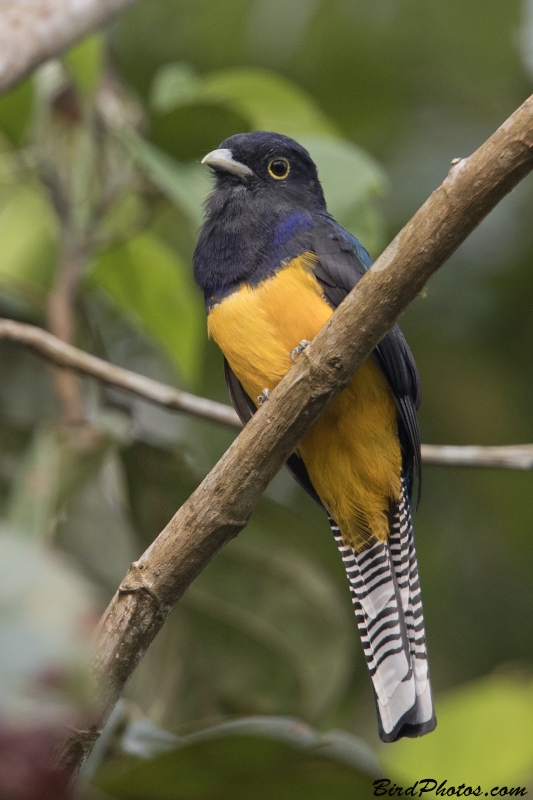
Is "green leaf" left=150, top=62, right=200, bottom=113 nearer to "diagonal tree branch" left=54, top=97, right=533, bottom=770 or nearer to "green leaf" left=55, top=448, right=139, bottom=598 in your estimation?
"green leaf" left=55, top=448, right=139, bottom=598

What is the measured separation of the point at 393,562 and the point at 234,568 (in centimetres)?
71

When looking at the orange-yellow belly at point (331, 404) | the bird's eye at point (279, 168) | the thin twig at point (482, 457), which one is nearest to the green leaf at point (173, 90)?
the bird's eye at point (279, 168)

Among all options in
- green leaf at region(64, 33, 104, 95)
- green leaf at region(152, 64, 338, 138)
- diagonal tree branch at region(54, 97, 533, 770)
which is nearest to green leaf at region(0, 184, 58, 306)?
green leaf at region(64, 33, 104, 95)

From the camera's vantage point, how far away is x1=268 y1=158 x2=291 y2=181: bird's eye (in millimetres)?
3596

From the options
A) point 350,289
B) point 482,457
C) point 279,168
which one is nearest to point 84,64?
point 279,168

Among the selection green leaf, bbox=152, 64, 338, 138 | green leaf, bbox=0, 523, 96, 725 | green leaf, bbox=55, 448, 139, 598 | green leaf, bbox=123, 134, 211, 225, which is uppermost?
green leaf, bbox=152, 64, 338, 138

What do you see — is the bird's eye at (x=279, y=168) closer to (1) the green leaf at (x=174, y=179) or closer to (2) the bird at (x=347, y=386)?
(2) the bird at (x=347, y=386)

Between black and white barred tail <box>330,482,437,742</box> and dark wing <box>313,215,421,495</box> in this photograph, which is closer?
black and white barred tail <box>330,482,437,742</box>

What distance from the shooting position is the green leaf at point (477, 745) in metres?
3.10

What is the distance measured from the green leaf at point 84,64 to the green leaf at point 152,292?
2.21ft

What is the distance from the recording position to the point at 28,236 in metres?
4.34

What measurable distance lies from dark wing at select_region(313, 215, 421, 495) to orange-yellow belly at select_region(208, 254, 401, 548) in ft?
0.17

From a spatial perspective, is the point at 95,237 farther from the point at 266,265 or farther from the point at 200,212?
the point at 266,265

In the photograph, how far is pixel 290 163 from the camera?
3631 mm
